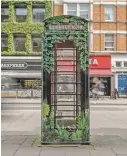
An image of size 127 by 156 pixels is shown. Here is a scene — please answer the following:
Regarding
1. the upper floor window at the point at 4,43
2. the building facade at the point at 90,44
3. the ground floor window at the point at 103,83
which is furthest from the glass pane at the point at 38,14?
the ground floor window at the point at 103,83

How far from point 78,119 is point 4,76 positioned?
31.7 m

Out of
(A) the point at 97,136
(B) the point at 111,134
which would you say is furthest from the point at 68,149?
(B) the point at 111,134

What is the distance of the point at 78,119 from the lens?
9.38 metres

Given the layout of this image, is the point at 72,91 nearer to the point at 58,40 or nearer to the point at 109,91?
the point at 58,40

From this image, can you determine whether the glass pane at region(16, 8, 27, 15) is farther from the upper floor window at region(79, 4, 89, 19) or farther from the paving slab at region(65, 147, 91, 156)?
the paving slab at region(65, 147, 91, 156)

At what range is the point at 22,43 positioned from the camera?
135 feet

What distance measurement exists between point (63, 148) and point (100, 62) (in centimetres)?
3177

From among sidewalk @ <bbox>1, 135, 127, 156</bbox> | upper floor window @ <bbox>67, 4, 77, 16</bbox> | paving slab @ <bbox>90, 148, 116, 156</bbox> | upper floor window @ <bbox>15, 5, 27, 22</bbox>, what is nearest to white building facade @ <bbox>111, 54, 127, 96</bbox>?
upper floor window @ <bbox>67, 4, 77, 16</bbox>

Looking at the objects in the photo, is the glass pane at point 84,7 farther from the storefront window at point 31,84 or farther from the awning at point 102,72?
the storefront window at point 31,84

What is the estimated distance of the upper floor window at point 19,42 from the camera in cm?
4109

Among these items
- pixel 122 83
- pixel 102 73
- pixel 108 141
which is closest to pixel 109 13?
pixel 102 73

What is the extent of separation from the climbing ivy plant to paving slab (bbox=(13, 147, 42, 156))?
181 centimetres

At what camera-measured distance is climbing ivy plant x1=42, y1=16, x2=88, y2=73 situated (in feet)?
30.7

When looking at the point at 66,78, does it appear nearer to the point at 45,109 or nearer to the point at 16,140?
the point at 45,109
